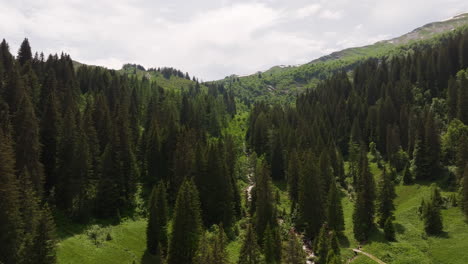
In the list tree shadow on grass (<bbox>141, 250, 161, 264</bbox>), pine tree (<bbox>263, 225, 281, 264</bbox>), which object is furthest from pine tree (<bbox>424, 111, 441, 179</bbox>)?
tree shadow on grass (<bbox>141, 250, 161, 264</bbox>)

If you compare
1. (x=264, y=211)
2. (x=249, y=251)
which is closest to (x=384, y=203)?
(x=264, y=211)

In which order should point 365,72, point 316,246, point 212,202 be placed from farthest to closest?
point 365,72 → point 212,202 → point 316,246

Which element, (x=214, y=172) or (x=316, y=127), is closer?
(x=214, y=172)

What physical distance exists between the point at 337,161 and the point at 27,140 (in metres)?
82.7

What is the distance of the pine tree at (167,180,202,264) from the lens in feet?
170

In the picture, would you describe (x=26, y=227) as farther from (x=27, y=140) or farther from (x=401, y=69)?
(x=401, y=69)

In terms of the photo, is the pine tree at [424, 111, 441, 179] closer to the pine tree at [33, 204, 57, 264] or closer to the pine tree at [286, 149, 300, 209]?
the pine tree at [286, 149, 300, 209]

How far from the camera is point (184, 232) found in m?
52.5

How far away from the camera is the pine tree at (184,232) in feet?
170

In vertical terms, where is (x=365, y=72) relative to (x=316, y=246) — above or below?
above

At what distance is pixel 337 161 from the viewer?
104 metres

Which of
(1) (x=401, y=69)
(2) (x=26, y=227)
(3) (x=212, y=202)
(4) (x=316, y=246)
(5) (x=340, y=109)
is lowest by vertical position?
(4) (x=316, y=246)

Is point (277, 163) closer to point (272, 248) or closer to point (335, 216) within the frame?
point (335, 216)

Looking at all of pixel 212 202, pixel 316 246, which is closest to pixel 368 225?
pixel 316 246
